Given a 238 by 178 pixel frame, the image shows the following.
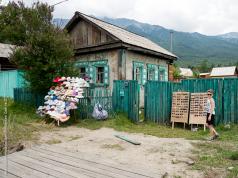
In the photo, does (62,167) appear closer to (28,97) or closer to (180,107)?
(180,107)

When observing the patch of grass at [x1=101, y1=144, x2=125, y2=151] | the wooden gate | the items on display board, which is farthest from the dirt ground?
the wooden gate

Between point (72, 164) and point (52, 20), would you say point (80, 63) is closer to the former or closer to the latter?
point (52, 20)

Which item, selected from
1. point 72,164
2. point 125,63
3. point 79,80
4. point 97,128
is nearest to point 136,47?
point 125,63

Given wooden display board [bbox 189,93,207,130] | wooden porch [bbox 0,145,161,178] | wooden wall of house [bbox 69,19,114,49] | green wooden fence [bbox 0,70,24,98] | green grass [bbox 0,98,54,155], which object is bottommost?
green grass [bbox 0,98,54,155]

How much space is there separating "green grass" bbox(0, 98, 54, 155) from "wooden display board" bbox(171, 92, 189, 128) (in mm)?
4859

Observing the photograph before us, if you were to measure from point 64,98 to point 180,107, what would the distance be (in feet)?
15.3

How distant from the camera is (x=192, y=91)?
35.2ft

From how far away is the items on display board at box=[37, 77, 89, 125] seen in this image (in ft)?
35.4

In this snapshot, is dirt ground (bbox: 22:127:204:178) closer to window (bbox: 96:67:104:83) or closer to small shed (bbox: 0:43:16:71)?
window (bbox: 96:67:104:83)

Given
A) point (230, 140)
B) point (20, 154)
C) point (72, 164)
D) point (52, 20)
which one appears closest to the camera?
point (72, 164)

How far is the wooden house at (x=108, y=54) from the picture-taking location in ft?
48.1

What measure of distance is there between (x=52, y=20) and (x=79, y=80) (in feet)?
14.9

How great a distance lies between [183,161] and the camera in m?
5.90

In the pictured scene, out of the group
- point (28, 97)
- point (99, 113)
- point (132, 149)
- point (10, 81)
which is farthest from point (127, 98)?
point (10, 81)
